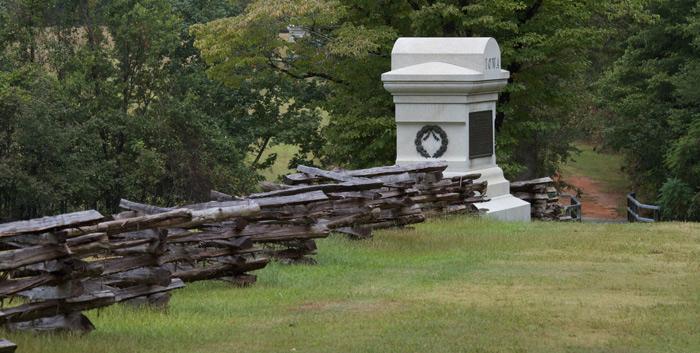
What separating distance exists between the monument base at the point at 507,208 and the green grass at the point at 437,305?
5.87m

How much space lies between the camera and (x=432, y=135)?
2667 centimetres

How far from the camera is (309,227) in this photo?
54.2 feet

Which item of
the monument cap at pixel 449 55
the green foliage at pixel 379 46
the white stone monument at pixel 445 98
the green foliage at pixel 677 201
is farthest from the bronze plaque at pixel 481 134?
the green foliage at pixel 677 201

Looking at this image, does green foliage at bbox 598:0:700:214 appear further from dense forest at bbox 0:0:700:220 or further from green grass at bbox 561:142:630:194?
green grass at bbox 561:142:630:194

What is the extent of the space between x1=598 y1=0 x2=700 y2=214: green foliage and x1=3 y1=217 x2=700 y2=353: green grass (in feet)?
81.1

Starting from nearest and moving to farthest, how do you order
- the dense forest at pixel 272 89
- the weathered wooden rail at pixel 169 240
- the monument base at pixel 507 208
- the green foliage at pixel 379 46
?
the weathered wooden rail at pixel 169 240
the monument base at pixel 507 208
the green foliage at pixel 379 46
the dense forest at pixel 272 89

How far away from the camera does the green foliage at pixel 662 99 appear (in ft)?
146

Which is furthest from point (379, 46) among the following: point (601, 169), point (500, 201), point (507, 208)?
point (601, 169)

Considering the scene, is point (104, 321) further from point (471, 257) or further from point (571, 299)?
point (471, 257)

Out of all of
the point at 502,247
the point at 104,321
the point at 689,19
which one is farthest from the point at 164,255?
the point at 689,19

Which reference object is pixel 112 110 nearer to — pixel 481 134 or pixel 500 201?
pixel 481 134

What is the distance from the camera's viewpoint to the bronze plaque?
2688 centimetres

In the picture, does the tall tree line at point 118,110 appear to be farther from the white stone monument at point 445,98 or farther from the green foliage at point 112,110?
the white stone monument at point 445,98

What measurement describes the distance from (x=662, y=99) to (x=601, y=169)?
76.9 feet
